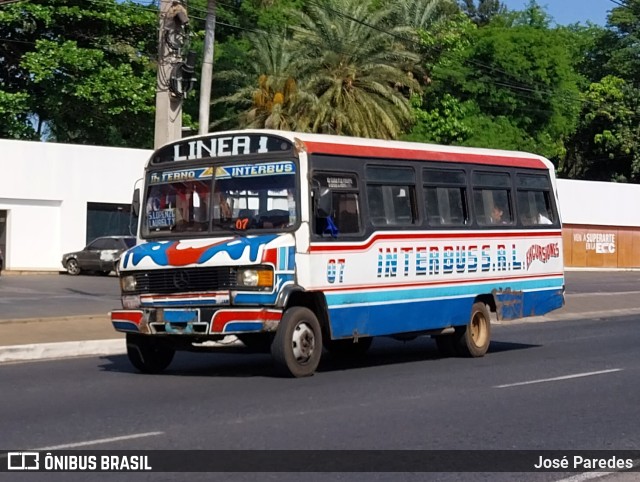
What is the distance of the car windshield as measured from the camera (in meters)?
12.9

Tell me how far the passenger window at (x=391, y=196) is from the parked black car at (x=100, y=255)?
2376cm

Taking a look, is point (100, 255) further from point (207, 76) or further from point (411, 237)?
point (411, 237)

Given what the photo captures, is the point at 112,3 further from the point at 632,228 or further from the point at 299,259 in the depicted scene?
the point at 299,259

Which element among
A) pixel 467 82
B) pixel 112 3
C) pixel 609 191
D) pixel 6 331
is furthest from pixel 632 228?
pixel 6 331

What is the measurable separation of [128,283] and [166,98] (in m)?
8.05

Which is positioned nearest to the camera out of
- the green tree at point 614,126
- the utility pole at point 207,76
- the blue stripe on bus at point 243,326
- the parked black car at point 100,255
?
the blue stripe on bus at point 243,326

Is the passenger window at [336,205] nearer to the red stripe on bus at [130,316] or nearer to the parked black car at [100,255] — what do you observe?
the red stripe on bus at [130,316]

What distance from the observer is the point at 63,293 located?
28.0 m

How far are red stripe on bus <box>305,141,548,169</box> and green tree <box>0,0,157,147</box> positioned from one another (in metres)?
33.5

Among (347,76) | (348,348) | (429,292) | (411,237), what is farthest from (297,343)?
(347,76)

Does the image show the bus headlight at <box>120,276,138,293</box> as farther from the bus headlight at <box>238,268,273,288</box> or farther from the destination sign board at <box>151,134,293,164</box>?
the destination sign board at <box>151,134,293,164</box>

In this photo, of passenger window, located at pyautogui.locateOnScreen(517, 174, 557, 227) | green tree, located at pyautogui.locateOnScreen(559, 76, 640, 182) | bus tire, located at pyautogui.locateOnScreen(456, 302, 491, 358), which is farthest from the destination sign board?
green tree, located at pyautogui.locateOnScreen(559, 76, 640, 182)

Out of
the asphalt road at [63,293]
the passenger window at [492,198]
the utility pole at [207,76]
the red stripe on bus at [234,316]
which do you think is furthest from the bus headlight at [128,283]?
the utility pole at [207,76]

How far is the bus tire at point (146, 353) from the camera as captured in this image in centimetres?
1362
